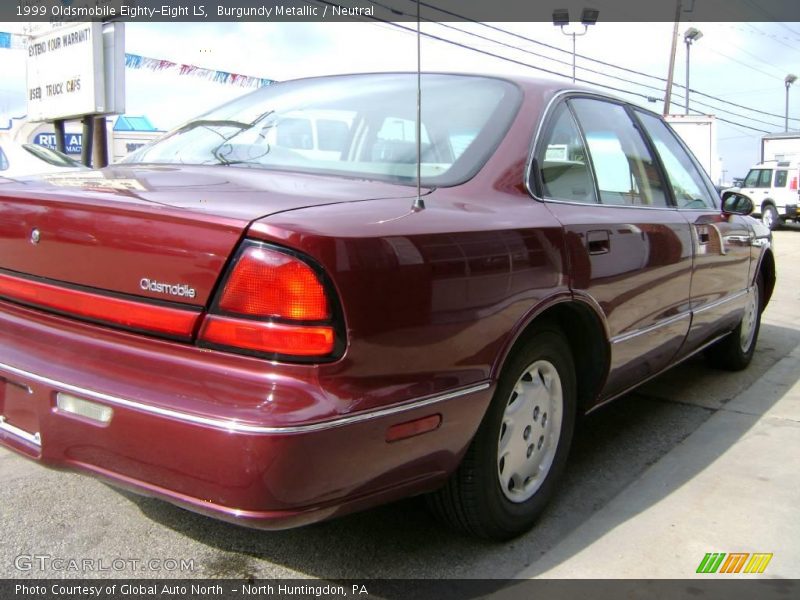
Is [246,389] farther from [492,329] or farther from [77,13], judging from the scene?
[77,13]

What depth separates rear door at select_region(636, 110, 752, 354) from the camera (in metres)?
3.72

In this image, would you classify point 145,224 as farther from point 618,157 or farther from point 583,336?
point 618,157

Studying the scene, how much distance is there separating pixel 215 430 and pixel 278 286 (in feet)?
1.23

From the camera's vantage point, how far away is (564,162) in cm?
283

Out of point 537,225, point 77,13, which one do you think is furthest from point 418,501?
point 77,13

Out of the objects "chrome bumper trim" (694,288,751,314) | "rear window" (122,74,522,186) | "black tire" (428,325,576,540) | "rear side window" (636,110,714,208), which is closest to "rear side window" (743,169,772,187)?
"chrome bumper trim" (694,288,751,314)

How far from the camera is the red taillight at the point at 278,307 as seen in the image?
1.76 meters

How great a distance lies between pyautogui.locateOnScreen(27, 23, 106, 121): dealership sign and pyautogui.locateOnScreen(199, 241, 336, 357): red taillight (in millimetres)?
10940

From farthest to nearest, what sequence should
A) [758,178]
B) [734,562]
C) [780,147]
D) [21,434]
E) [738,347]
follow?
1. [780,147]
2. [758,178]
3. [738,347]
4. [734,562]
5. [21,434]

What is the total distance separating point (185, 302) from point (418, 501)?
1396 millimetres

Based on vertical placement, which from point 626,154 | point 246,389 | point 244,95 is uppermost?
point 244,95

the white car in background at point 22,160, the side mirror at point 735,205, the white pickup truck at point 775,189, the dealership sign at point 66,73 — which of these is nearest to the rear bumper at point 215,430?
the side mirror at point 735,205

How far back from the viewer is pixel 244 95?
3.33m

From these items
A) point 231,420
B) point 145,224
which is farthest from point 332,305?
point 145,224
